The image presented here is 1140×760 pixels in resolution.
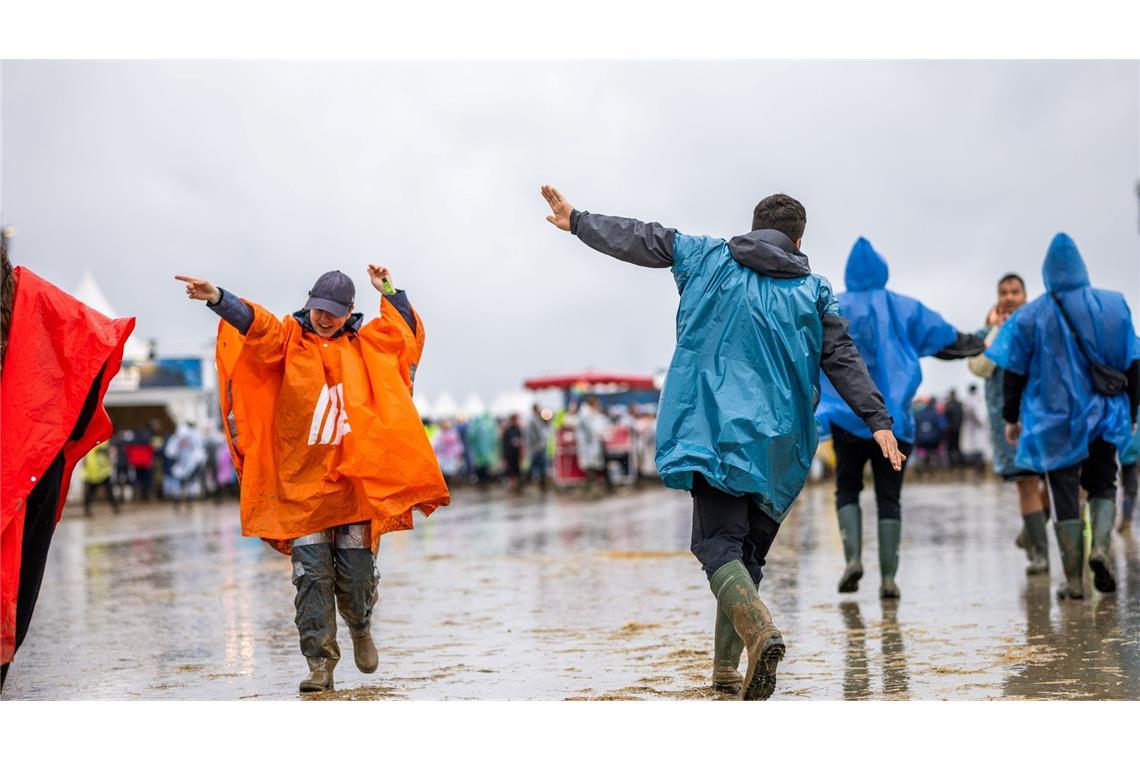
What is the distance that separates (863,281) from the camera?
353 inches

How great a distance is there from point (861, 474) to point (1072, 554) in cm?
133

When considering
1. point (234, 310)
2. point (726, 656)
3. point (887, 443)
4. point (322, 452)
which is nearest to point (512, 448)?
point (322, 452)

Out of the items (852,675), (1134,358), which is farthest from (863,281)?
(852,675)

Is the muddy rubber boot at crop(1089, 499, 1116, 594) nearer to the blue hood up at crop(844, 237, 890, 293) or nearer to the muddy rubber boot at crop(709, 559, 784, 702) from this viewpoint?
the blue hood up at crop(844, 237, 890, 293)

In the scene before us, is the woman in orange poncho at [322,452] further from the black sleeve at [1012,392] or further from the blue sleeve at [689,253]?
the black sleeve at [1012,392]

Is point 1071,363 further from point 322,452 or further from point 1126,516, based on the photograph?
point 1126,516

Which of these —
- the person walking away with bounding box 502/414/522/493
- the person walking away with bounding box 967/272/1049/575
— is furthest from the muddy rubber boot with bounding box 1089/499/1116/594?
the person walking away with bounding box 502/414/522/493

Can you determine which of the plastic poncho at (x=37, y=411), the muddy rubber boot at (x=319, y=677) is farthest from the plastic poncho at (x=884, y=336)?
the plastic poncho at (x=37, y=411)

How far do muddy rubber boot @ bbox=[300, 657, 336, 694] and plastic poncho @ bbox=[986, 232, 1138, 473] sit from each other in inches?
166

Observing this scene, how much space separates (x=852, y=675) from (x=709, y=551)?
93 centimetres

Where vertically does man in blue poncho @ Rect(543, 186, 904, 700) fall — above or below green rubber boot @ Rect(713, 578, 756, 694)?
above

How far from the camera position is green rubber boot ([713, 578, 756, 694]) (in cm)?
579

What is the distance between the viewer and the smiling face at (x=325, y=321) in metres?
6.29

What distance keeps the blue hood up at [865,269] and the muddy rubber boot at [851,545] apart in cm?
132
